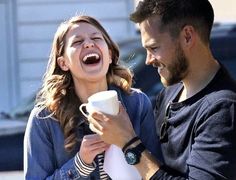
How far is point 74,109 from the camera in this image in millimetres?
3043

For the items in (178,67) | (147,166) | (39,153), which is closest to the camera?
(147,166)

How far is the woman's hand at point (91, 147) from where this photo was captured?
2877mm

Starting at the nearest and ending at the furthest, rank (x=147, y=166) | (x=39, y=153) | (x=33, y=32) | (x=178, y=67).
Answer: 1. (x=147, y=166)
2. (x=178, y=67)
3. (x=39, y=153)
4. (x=33, y=32)

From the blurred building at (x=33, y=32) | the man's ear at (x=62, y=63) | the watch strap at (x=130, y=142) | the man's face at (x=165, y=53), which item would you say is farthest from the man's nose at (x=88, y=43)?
the blurred building at (x=33, y=32)

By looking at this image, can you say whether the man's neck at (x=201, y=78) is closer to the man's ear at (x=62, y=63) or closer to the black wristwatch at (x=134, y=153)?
the black wristwatch at (x=134, y=153)

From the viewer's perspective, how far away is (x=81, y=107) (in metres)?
2.98

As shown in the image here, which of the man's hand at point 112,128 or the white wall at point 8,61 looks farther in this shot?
the white wall at point 8,61

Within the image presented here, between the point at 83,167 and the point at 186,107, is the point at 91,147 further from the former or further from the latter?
the point at 186,107

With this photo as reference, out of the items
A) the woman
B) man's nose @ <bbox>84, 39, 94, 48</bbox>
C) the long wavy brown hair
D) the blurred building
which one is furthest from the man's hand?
the blurred building

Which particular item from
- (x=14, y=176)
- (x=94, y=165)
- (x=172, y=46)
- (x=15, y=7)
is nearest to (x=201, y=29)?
(x=172, y=46)

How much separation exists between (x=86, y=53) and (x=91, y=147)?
396mm

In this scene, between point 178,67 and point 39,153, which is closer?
point 178,67

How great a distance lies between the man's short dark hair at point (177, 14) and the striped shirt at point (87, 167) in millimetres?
563

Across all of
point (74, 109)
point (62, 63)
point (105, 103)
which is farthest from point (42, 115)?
point (105, 103)
